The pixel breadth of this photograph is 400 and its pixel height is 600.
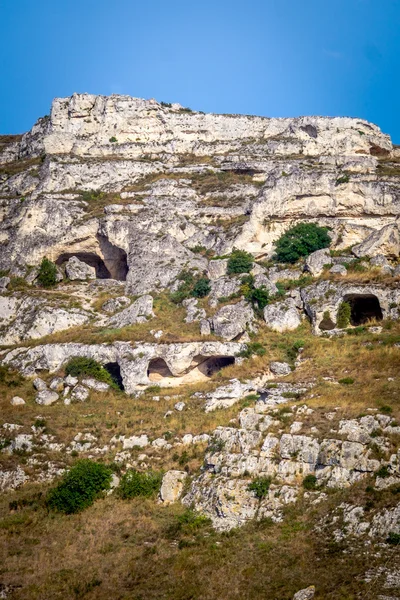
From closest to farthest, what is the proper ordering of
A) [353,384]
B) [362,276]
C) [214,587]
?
[214,587], [353,384], [362,276]

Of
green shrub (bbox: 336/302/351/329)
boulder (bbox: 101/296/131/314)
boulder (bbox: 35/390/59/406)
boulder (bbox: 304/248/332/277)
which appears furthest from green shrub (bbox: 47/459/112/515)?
boulder (bbox: 304/248/332/277)

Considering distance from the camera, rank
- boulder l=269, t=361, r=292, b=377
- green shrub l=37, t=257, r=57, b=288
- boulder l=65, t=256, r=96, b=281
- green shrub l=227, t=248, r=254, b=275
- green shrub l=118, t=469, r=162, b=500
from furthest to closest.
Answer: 1. boulder l=65, t=256, r=96, b=281
2. green shrub l=37, t=257, r=57, b=288
3. green shrub l=227, t=248, r=254, b=275
4. boulder l=269, t=361, r=292, b=377
5. green shrub l=118, t=469, r=162, b=500

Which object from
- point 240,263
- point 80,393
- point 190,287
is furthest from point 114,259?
point 80,393

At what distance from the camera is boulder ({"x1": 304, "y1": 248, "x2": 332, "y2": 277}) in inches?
1970

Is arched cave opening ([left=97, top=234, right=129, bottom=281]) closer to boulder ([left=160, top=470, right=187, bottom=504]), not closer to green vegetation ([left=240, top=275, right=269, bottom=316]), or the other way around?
green vegetation ([left=240, top=275, right=269, bottom=316])

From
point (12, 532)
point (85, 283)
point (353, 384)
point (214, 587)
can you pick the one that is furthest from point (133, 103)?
point (214, 587)

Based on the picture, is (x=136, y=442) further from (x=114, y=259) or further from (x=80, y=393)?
(x=114, y=259)

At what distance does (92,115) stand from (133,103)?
535cm

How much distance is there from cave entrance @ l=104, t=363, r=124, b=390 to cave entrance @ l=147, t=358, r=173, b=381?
6.76ft

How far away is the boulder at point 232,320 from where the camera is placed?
44.4 meters

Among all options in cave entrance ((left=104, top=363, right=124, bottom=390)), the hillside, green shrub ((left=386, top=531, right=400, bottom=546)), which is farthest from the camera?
cave entrance ((left=104, top=363, right=124, bottom=390))

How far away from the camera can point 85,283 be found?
5666 cm

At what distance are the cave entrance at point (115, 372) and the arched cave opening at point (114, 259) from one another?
1618 centimetres

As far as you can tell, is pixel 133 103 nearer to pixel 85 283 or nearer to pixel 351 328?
pixel 85 283
